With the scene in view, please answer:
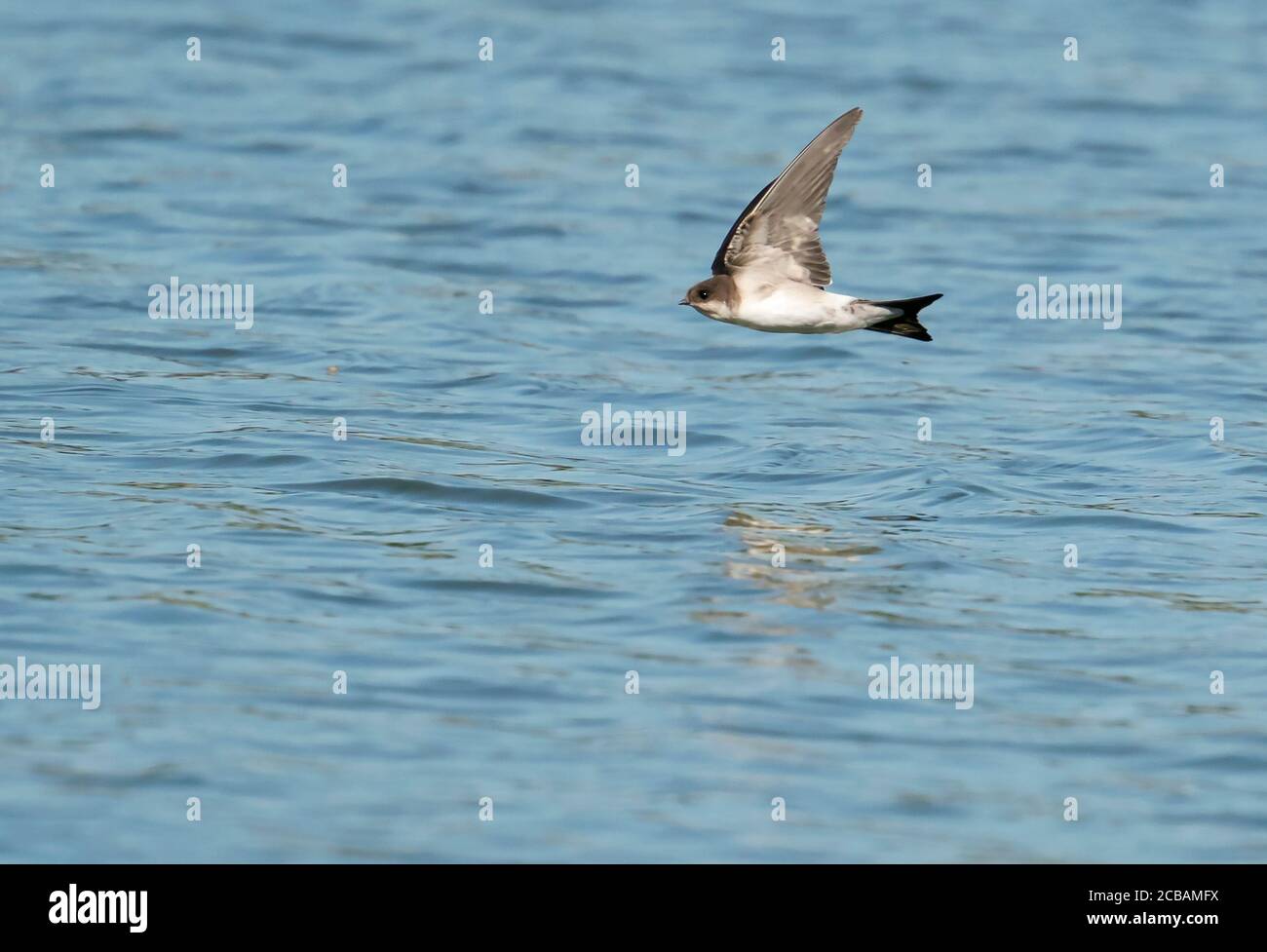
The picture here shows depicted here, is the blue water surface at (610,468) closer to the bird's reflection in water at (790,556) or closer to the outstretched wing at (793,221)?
the bird's reflection in water at (790,556)

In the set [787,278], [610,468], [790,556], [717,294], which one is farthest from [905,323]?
[610,468]

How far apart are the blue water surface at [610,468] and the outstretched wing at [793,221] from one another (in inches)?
54.5

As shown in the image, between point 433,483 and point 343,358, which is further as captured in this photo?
point 343,358

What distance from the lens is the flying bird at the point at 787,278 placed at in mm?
10914

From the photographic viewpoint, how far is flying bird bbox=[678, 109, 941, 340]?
1091 cm

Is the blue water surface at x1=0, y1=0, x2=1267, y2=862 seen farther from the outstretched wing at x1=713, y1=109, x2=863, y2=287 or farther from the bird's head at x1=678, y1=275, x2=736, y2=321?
the outstretched wing at x1=713, y1=109, x2=863, y2=287

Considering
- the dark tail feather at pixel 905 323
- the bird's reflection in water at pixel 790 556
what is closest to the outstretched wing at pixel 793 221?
the dark tail feather at pixel 905 323

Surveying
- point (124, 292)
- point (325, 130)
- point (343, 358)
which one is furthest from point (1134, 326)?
point (325, 130)

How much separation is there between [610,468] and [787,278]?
1.85 metres

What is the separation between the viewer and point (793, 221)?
36.4 ft
